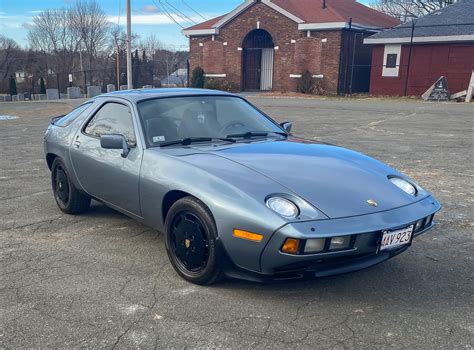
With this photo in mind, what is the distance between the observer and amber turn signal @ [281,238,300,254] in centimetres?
285

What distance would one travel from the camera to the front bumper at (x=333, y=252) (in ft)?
9.41

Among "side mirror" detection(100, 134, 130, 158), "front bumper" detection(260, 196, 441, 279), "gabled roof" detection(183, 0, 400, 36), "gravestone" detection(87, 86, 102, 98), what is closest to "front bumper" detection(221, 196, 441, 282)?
"front bumper" detection(260, 196, 441, 279)

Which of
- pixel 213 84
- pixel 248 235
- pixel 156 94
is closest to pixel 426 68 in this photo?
pixel 213 84

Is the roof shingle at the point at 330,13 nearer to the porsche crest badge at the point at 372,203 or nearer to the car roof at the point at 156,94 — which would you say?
the car roof at the point at 156,94

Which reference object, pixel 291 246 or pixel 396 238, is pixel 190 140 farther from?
pixel 396 238

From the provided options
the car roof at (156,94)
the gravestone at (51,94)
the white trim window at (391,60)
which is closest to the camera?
the car roof at (156,94)

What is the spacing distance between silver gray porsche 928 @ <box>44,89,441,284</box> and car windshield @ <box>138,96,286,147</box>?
1 cm

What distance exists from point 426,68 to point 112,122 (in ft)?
85.9

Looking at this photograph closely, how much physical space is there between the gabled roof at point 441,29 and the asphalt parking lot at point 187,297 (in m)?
23.7

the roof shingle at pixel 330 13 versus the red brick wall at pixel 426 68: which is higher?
the roof shingle at pixel 330 13

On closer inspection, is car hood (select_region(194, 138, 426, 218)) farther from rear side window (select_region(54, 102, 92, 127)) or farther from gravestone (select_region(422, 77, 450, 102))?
gravestone (select_region(422, 77, 450, 102))

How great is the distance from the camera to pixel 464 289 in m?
3.41

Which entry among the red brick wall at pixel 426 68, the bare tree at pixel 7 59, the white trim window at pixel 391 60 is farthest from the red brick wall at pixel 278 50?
the bare tree at pixel 7 59

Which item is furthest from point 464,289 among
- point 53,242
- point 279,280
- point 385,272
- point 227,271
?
point 53,242
